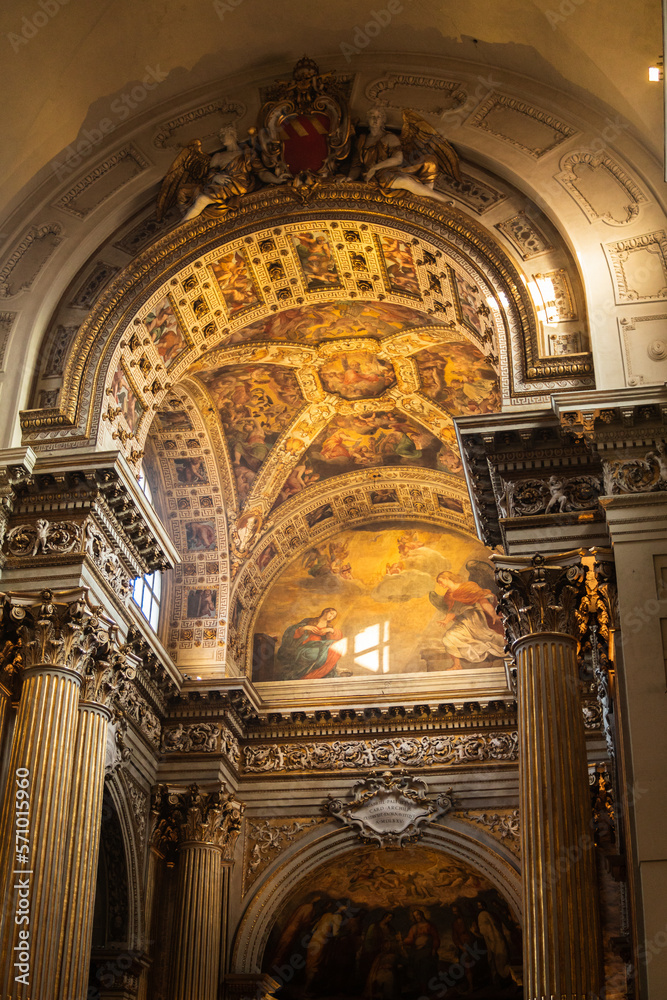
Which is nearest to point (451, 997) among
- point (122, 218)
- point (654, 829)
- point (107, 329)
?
point (654, 829)

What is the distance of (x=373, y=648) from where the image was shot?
22531 mm

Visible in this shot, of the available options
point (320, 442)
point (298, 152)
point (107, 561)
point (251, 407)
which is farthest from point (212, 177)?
point (320, 442)

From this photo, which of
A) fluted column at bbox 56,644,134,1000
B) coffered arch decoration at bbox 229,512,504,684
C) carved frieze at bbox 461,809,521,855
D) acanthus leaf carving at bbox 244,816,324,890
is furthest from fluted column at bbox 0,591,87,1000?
carved frieze at bbox 461,809,521,855

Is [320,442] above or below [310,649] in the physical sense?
above

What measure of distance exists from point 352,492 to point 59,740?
35.6 ft

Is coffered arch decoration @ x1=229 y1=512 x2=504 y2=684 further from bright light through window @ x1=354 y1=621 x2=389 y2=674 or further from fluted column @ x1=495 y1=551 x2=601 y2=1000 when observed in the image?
fluted column @ x1=495 y1=551 x2=601 y2=1000

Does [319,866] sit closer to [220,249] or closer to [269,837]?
[269,837]

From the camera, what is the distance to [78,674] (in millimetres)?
14078

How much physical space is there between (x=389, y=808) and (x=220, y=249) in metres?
10.2

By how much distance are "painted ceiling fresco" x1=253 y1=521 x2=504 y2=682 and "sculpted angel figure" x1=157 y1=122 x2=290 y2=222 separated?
28.4 feet

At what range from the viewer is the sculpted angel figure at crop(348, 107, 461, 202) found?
1683cm

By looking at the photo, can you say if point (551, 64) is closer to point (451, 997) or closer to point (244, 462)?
point (244, 462)

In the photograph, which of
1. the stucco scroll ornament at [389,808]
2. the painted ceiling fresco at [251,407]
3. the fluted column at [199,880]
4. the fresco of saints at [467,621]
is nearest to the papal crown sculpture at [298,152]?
the painted ceiling fresco at [251,407]

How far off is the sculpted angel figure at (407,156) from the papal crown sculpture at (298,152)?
0.01 metres
